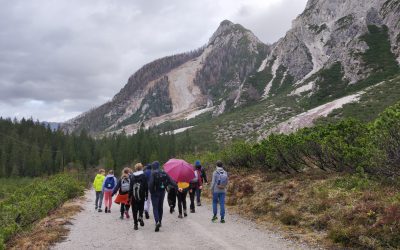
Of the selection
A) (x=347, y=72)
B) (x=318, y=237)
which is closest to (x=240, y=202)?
(x=318, y=237)

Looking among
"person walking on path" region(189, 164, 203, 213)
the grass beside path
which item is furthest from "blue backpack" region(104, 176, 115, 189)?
the grass beside path

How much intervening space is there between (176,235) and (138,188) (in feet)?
8.88

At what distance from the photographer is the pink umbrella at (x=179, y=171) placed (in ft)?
58.5

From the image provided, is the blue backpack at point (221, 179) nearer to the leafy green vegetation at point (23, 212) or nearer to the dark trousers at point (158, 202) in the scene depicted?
the dark trousers at point (158, 202)

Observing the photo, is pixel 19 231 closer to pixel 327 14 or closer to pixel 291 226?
pixel 291 226

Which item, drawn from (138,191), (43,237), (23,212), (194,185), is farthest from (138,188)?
(23,212)

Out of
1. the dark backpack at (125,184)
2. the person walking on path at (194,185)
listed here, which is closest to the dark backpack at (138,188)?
the dark backpack at (125,184)

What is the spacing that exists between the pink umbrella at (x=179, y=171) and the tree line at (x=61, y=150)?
9769 centimetres

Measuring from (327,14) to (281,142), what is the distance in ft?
592

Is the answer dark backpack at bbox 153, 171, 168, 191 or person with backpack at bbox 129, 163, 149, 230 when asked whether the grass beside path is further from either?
person with backpack at bbox 129, 163, 149, 230

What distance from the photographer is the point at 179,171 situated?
18.0m

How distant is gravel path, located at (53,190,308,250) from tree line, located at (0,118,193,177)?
98.9 metres

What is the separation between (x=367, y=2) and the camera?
142625 mm

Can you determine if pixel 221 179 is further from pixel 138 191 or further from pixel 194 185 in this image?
pixel 194 185
